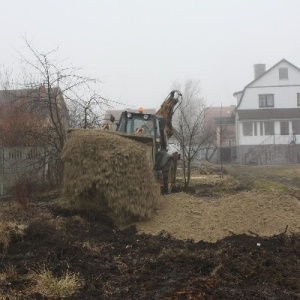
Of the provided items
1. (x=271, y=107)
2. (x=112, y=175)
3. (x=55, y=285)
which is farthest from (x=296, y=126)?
(x=55, y=285)

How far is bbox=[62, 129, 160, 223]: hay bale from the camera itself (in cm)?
900

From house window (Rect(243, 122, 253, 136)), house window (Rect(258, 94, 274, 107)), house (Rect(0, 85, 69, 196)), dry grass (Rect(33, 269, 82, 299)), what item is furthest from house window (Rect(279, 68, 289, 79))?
dry grass (Rect(33, 269, 82, 299))

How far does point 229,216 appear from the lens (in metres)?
8.84

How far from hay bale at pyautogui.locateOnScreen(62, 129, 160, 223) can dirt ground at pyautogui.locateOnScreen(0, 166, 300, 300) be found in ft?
1.12

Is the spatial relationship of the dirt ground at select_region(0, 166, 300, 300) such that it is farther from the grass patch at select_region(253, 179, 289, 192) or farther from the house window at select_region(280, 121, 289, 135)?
the house window at select_region(280, 121, 289, 135)

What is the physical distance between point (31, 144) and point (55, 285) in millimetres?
10681

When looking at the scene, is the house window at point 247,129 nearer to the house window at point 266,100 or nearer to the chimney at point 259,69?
the house window at point 266,100

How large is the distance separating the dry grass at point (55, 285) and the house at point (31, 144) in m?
9.50

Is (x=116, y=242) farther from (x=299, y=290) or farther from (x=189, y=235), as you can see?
(x=299, y=290)

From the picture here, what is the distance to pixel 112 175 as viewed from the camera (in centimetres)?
905

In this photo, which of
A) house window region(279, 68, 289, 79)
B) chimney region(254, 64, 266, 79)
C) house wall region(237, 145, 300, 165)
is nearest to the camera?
house wall region(237, 145, 300, 165)

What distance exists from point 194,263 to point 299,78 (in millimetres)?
39279

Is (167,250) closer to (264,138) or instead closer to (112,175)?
(112,175)

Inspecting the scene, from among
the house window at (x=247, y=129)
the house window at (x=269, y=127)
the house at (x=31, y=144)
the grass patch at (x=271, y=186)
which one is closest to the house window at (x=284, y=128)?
the house window at (x=269, y=127)
